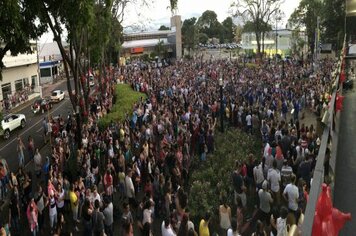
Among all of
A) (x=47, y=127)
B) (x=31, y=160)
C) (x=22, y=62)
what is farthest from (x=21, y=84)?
(x=31, y=160)

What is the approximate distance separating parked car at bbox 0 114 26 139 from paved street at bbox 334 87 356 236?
59.5ft

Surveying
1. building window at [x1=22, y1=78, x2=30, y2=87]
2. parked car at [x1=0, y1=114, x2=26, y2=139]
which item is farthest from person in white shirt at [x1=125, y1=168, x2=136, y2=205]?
building window at [x1=22, y1=78, x2=30, y2=87]

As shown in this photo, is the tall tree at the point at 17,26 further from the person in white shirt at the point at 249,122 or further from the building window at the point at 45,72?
the building window at the point at 45,72

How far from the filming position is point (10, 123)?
2625 centimetres

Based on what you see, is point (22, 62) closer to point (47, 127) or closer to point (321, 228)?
point (47, 127)

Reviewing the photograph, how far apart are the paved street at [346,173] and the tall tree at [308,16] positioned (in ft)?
156

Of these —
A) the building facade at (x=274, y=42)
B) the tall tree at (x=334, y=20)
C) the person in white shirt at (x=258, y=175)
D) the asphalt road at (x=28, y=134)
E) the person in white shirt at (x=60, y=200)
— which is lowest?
the asphalt road at (x=28, y=134)

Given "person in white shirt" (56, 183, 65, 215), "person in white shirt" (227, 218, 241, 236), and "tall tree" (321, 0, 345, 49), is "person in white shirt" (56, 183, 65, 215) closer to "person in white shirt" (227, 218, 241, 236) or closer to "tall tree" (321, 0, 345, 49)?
"person in white shirt" (227, 218, 241, 236)

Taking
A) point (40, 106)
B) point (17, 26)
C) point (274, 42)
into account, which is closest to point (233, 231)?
Result: point (17, 26)

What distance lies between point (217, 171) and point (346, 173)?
154 inches

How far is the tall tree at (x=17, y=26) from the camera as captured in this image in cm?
1069

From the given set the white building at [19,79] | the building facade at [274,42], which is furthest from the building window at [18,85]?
the building facade at [274,42]

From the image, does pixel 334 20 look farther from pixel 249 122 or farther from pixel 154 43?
pixel 249 122

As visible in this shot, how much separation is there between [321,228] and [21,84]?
140ft
